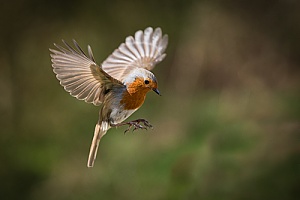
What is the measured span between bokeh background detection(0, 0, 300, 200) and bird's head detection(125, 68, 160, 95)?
2.86m

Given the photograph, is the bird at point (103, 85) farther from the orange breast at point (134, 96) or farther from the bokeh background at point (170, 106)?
the bokeh background at point (170, 106)

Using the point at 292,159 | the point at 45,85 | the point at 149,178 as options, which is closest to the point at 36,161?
the point at 45,85

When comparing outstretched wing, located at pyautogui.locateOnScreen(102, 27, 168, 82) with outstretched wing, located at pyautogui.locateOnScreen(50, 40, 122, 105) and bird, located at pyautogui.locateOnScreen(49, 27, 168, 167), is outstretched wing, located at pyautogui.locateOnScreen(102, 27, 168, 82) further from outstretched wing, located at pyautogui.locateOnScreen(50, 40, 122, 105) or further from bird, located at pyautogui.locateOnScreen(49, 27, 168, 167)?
outstretched wing, located at pyautogui.locateOnScreen(50, 40, 122, 105)

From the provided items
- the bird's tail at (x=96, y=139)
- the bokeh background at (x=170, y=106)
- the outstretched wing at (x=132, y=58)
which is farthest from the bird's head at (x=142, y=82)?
the bokeh background at (x=170, y=106)

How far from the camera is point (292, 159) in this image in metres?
4.87

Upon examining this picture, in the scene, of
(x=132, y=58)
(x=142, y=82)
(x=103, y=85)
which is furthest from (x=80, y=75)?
(x=132, y=58)

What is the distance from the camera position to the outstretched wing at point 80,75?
172cm

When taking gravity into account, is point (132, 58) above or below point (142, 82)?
above

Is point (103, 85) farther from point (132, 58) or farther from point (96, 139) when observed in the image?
point (132, 58)

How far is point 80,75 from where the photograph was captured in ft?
6.17

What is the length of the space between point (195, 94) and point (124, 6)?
1045 mm

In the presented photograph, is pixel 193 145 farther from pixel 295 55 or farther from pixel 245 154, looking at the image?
pixel 295 55

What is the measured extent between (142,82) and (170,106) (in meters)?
3.81

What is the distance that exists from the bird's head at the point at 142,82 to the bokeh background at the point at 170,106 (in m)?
2.86
